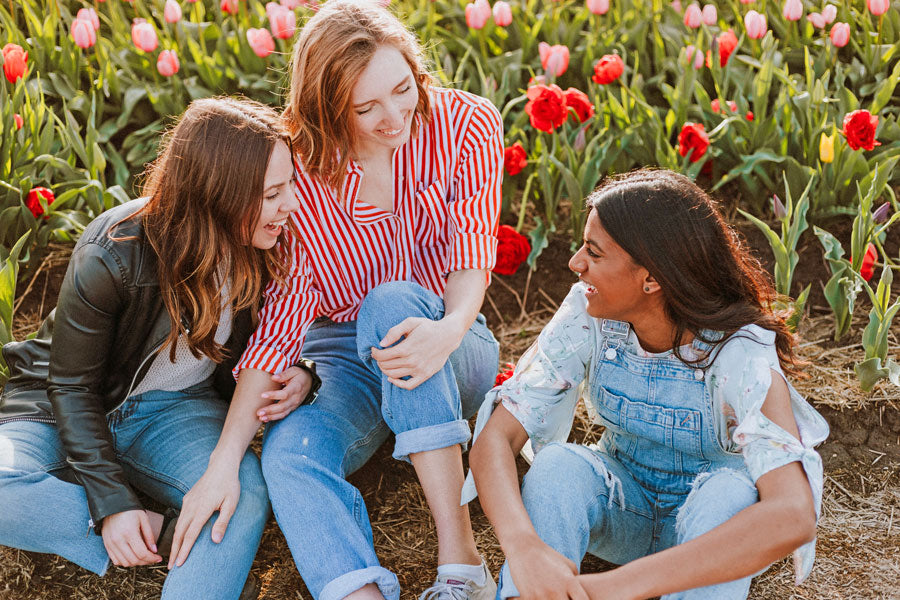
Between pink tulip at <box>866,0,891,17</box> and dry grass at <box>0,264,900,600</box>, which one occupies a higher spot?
pink tulip at <box>866,0,891,17</box>

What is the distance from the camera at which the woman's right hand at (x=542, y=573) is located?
5.41 feet

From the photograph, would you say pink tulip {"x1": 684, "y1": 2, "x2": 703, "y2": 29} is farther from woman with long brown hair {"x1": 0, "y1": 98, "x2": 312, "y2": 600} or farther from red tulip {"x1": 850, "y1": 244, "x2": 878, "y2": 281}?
woman with long brown hair {"x1": 0, "y1": 98, "x2": 312, "y2": 600}

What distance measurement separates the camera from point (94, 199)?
2943 millimetres

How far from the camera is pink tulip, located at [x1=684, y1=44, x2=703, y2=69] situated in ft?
10.4

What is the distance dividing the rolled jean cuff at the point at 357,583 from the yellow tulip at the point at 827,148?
6.29ft

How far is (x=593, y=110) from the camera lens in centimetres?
321

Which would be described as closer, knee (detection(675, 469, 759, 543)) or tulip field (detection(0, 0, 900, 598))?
knee (detection(675, 469, 759, 543))

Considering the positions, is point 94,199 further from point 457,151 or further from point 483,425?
A: point 483,425

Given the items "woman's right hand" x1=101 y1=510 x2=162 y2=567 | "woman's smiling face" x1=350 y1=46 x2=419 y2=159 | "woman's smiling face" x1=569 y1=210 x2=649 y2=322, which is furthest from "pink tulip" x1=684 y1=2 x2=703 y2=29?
"woman's right hand" x1=101 y1=510 x2=162 y2=567

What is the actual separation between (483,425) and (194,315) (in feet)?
2.28

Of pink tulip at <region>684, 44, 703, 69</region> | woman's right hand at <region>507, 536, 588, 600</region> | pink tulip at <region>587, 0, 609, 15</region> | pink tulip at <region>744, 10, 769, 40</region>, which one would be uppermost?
pink tulip at <region>587, 0, 609, 15</region>

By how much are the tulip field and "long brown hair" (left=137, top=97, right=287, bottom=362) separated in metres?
0.69

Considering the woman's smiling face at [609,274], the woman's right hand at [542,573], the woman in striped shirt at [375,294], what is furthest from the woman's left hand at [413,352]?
the woman's right hand at [542,573]

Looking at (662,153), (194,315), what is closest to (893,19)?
(662,153)
